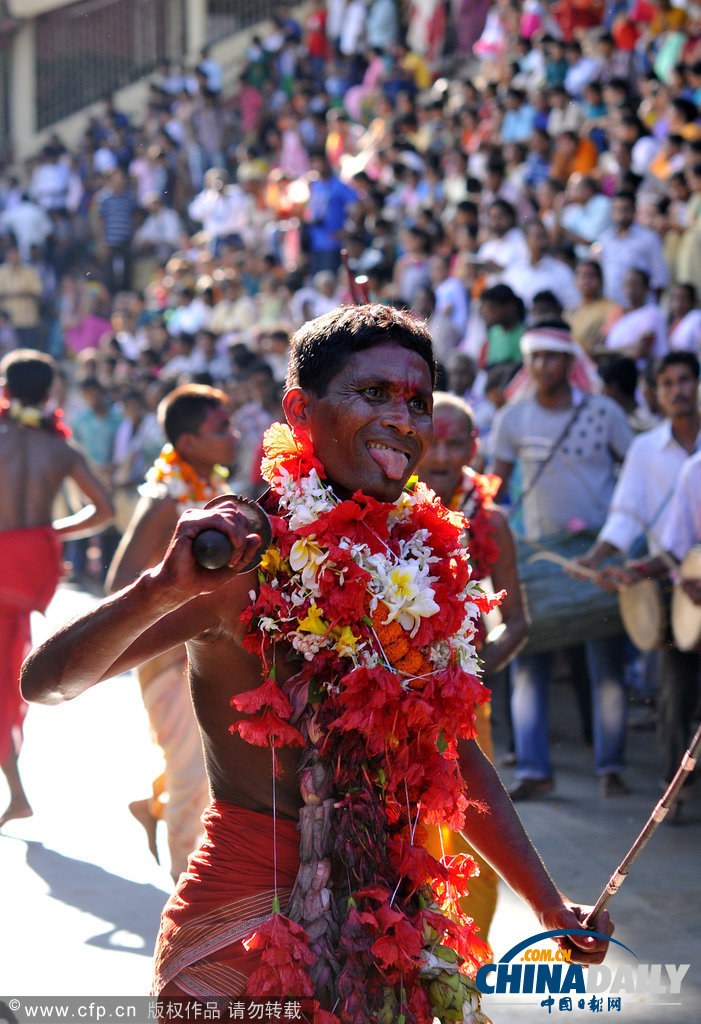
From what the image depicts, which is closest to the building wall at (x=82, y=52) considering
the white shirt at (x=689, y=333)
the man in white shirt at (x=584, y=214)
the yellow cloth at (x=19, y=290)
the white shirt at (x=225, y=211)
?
the yellow cloth at (x=19, y=290)

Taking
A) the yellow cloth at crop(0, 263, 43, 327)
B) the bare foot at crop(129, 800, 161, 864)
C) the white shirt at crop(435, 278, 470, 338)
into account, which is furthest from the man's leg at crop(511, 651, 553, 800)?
the yellow cloth at crop(0, 263, 43, 327)

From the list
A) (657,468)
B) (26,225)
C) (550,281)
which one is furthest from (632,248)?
(26,225)

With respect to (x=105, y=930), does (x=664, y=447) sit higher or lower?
higher

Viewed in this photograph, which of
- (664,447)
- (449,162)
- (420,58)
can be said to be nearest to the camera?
(664,447)

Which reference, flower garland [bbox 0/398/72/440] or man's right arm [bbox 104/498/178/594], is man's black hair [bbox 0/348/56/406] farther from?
man's right arm [bbox 104/498/178/594]

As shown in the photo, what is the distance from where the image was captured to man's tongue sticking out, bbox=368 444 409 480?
8.55 ft

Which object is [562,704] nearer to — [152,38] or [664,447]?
[664,447]

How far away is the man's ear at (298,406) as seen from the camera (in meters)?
2.70

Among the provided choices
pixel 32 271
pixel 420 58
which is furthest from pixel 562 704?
pixel 32 271

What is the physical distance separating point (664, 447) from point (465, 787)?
4737 millimetres

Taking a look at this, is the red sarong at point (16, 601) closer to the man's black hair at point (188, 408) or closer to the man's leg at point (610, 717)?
the man's black hair at point (188, 408)

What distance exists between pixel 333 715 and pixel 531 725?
4.82 m

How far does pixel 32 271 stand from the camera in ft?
73.7

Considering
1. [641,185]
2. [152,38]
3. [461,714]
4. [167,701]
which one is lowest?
[167,701]
